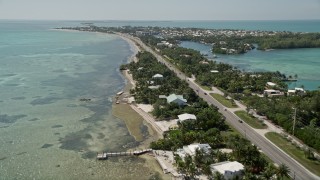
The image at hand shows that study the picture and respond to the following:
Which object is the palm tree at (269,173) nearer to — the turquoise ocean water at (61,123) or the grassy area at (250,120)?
the turquoise ocean water at (61,123)

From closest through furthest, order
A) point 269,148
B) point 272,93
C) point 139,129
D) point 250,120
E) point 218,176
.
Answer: point 218,176 → point 269,148 → point 139,129 → point 250,120 → point 272,93

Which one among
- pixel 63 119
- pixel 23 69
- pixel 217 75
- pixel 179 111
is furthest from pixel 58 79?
pixel 179 111

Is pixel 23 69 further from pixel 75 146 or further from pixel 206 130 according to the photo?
pixel 206 130

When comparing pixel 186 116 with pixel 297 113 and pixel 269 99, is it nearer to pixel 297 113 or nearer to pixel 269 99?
pixel 297 113

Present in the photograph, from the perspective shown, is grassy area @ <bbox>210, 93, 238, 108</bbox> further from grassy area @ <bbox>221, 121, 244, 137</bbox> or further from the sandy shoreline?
the sandy shoreline

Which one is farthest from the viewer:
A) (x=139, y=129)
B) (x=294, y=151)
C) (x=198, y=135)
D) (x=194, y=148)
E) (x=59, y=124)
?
(x=59, y=124)

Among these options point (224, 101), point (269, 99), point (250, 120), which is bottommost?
point (250, 120)

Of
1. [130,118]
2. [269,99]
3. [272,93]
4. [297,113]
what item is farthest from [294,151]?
[272,93]
